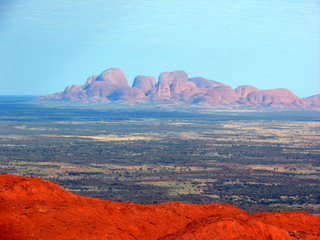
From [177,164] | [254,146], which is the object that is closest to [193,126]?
[254,146]

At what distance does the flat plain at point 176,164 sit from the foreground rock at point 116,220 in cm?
1969

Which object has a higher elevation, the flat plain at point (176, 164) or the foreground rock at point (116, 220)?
the foreground rock at point (116, 220)

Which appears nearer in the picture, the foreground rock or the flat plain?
the foreground rock

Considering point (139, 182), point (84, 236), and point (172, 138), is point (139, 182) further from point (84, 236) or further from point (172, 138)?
point (172, 138)

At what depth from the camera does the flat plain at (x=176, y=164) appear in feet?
137

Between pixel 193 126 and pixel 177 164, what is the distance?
57133mm

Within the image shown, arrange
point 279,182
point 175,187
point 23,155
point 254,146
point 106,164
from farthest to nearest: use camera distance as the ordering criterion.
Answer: point 254,146
point 23,155
point 106,164
point 279,182
point 175,187

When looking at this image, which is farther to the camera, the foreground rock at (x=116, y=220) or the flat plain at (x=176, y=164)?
the flat plain at (x=176, y=164)

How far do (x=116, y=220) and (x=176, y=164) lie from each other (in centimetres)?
4411

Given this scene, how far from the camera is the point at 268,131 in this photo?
106688 millimetres

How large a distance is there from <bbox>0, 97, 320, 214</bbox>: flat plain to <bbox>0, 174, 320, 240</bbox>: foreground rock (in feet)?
64.6

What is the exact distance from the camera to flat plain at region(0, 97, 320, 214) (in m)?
A: 41.9

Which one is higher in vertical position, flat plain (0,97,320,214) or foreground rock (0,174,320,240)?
foreground rock (0,174,320,240)

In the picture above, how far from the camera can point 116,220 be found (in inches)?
614
